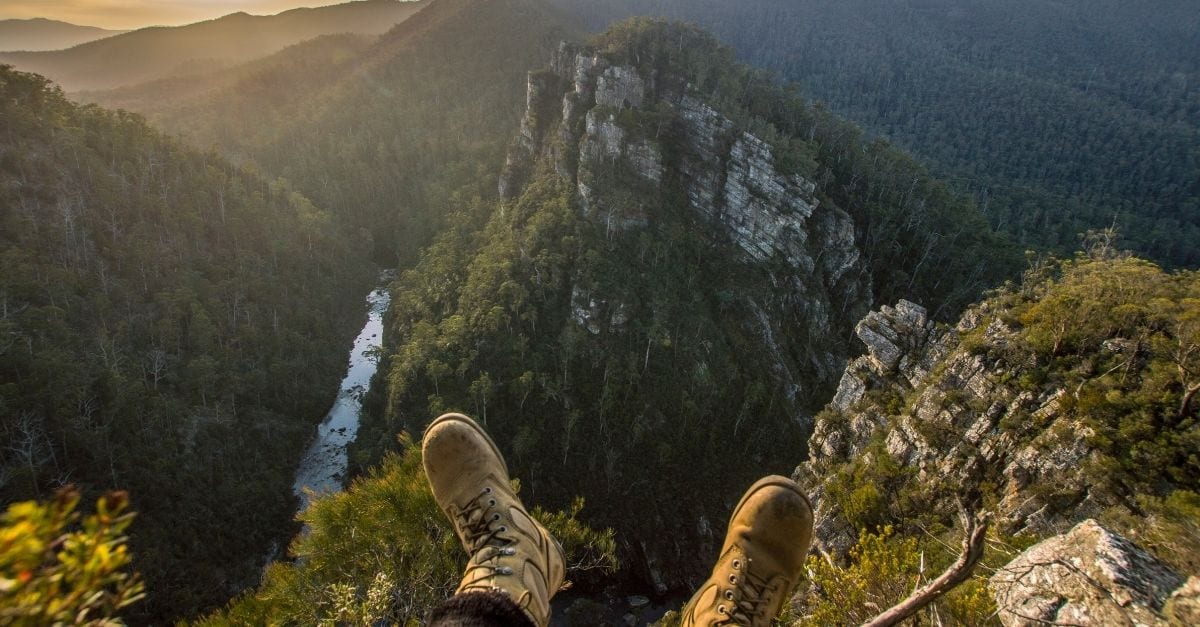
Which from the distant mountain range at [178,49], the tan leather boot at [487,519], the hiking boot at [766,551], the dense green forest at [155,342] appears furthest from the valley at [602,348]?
the distant mountain range at [178,49]

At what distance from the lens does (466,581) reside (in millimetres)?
4902

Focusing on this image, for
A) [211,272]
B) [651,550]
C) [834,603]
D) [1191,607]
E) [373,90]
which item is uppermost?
[373,90]

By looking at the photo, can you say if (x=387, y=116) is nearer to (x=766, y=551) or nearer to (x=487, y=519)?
(x=487, y=519)

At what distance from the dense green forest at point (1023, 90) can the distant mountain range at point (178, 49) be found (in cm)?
→ 9335

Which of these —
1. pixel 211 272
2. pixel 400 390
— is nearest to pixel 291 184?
pixel 211 272

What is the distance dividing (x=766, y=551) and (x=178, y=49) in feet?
701

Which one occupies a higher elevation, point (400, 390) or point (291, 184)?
point (291, 184)

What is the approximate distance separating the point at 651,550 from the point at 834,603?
1155 inches

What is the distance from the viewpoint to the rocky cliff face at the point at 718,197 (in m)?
40.2

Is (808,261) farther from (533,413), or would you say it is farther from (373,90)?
(373,90)

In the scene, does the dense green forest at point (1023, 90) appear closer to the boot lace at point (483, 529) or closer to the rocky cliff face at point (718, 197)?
the rocky cliff face at point (718, 197)

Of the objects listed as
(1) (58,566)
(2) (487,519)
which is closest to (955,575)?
(2) (487,519)

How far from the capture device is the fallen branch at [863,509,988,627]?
12.1 feet

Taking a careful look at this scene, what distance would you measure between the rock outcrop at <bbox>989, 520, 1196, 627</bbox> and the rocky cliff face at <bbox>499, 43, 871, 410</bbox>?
113ft
